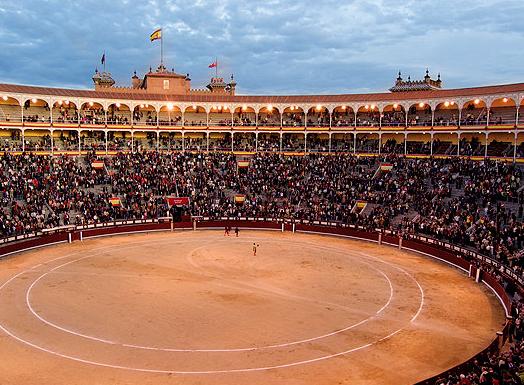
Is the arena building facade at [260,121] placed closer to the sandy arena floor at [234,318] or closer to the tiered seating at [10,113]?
the tiered seating at [10,113]

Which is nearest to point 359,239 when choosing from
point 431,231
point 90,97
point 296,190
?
point 431,231

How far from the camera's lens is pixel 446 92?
54.1 meters

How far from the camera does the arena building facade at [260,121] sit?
5188 cm

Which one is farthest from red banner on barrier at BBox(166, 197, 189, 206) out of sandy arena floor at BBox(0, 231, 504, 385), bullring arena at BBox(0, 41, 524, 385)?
sandy arena floor at BBox(0, 231, 504, 385)

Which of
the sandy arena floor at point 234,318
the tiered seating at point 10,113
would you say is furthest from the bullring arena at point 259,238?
the tiered seating at point 10,113

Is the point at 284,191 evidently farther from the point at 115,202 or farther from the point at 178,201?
the point at 115,202

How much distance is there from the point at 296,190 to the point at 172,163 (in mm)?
15561

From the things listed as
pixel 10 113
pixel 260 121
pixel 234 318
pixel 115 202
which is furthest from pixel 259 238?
pixel 10 113

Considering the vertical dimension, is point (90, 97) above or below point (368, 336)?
above

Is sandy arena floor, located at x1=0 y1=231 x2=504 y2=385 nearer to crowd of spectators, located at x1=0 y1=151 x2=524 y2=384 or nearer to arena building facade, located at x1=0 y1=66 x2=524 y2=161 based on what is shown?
crowd of spectators, located at x1=0 y1=151 x2=524 y2=384

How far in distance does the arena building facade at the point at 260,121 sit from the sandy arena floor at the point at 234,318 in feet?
86.8

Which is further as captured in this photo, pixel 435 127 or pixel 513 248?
pixel 435 127

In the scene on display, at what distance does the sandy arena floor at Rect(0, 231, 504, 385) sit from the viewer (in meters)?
15.3

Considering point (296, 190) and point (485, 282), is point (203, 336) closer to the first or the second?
point (485, 282)
